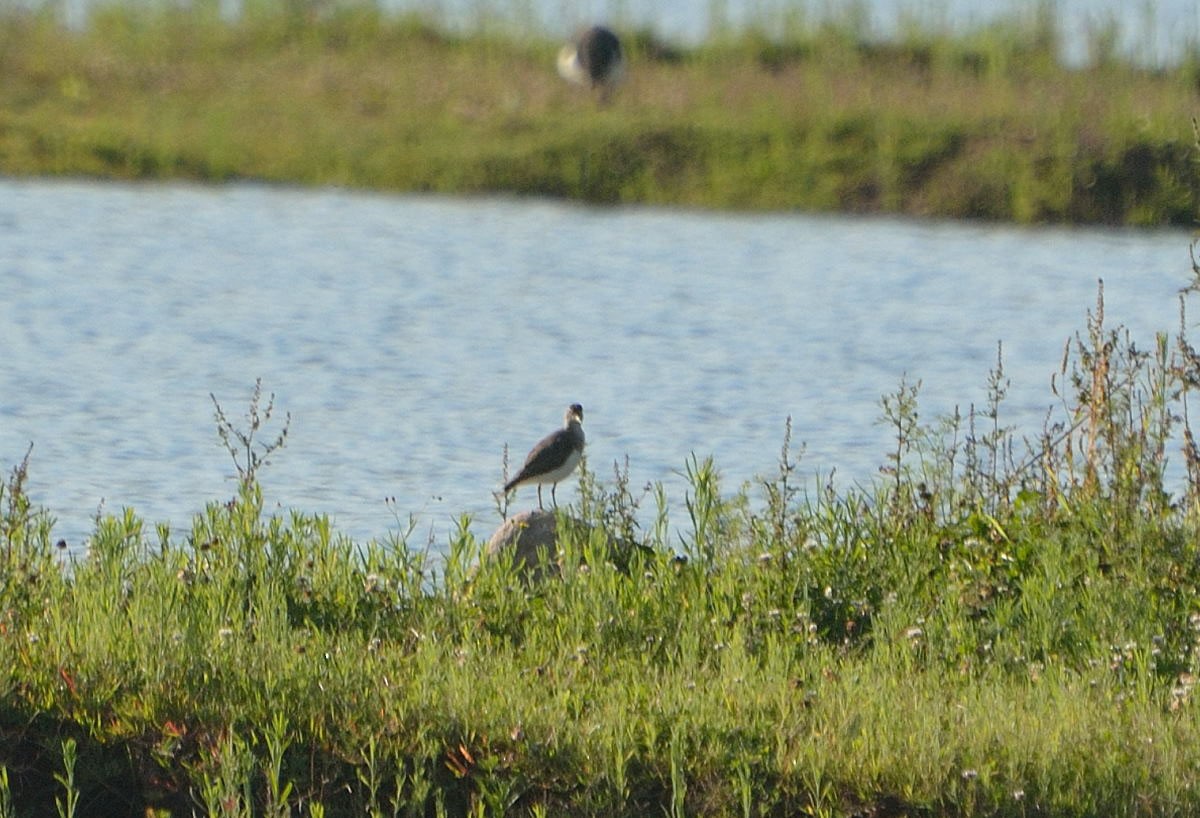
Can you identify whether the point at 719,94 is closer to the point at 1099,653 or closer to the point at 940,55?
the point at 940,55

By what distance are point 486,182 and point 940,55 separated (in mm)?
5936

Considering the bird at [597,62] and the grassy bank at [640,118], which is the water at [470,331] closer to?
the grassy bank at [640,118]

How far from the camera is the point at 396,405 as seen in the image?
45.2ft

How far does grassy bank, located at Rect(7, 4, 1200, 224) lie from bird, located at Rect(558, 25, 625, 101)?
0.83ft

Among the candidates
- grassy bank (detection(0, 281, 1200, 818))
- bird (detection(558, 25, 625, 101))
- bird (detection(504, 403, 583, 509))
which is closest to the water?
bird (detection(504, 403, 583, 509))

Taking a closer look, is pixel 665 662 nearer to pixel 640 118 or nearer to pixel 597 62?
pixel 640 118

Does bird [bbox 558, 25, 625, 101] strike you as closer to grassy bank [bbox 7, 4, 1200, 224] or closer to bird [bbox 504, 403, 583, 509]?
grassy bank [bbox 7, 4, 1200, 224]

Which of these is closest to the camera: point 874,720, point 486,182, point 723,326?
point 874,720

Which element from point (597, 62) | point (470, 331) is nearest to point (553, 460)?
point (470, 331)

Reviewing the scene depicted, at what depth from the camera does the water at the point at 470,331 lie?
38.8ft

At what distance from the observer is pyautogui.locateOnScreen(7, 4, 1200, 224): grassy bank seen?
20875mm

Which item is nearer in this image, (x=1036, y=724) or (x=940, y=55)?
(x=1036, y=724)

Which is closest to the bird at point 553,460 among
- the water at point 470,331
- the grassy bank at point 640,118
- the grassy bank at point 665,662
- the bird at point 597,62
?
→ the water at point 470,331

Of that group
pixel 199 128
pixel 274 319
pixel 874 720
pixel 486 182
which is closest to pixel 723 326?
pixel 274 319
